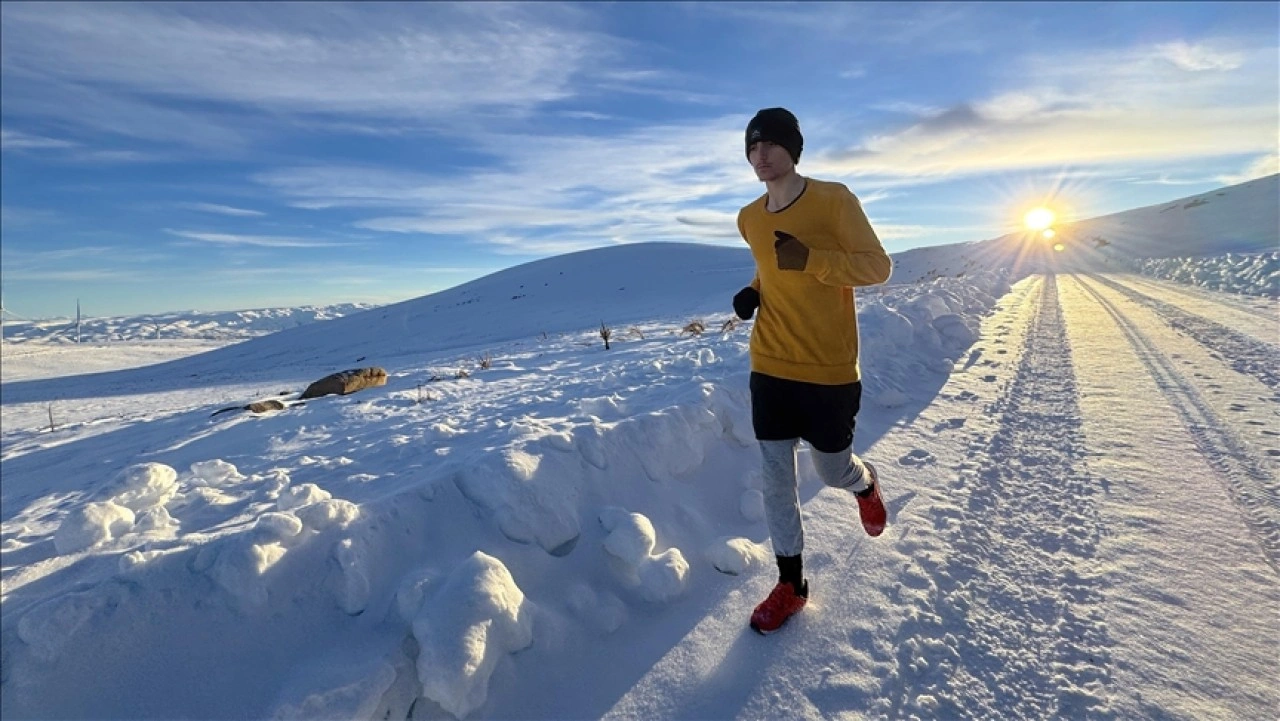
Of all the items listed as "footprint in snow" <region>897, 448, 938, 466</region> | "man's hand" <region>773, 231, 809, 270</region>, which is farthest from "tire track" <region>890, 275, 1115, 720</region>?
"man's hand" <region>773, 231, 809, 270</region>

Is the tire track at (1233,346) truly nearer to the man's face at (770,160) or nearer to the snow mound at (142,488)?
the man's face at (770,160)

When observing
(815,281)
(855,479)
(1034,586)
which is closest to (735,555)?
(855,479)

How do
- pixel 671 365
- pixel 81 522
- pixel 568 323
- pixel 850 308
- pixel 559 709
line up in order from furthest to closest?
pixel 568 323 < pixel 671 365 < pixel 81 522 < pixel 850 308 < pixel 559 709

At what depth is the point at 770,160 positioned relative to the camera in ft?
7.99

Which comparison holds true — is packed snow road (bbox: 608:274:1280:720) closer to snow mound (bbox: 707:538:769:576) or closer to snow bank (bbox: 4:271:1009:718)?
snow mound (bbox: 707:538:769:576)

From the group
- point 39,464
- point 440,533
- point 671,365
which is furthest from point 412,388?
point 440,533

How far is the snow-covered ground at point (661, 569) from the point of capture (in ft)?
7.04

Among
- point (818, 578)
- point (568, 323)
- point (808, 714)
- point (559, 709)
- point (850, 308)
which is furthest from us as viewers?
point (568, 323)

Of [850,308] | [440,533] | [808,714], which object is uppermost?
[850,308]

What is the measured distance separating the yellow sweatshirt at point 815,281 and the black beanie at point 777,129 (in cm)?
17

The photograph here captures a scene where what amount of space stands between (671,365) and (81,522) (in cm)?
513

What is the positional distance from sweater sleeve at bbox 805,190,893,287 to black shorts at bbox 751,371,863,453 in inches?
18.4

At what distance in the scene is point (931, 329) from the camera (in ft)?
28.5

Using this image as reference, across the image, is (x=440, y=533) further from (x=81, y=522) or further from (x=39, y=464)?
(x=39, y=464)
